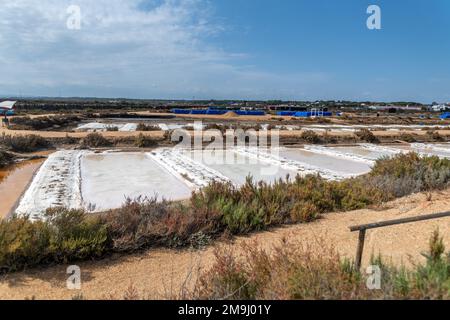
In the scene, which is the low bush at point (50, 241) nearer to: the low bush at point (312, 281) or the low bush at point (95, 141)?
the low bush at point (312, 281)

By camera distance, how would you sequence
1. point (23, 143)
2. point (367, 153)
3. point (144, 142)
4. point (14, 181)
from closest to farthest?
point (14, 181), point (23, 143), point (367, 153), point (144, 142)

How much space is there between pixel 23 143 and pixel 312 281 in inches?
895

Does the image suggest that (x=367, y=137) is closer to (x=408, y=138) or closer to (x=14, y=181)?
(x=408, y=138)

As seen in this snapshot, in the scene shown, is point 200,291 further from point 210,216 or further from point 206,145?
point 206,145

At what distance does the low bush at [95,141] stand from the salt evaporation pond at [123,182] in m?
4.68

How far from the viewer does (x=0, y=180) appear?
47.3 ft

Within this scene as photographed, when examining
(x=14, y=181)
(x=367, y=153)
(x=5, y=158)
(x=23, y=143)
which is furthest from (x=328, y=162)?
(x=23, y=143)

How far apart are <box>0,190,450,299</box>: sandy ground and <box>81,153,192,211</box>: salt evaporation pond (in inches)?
170

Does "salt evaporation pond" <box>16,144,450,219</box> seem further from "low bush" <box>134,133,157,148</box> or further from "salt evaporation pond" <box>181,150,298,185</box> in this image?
"low bush" <box>134,133,157,148</box>

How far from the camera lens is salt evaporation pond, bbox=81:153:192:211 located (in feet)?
36.7

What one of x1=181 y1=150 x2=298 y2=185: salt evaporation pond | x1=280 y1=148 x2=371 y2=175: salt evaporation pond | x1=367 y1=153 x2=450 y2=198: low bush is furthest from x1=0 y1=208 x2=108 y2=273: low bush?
x1=280 y1=148 x2=371 y2=175: salt evaporation pond

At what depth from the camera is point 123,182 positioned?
Answer: 43.7 ft

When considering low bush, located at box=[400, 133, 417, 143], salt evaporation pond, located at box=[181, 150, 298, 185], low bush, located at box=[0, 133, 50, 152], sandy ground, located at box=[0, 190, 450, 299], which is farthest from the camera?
low bush, located at box=[400, 133, 417, 143]
